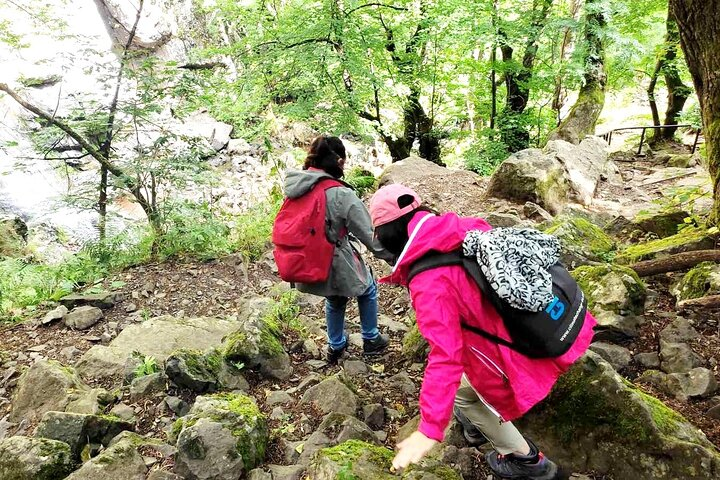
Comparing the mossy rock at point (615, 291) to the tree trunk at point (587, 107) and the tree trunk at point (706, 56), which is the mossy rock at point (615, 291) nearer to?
the tree trunk at point (706, 56)

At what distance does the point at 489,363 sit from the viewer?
7.26 ft

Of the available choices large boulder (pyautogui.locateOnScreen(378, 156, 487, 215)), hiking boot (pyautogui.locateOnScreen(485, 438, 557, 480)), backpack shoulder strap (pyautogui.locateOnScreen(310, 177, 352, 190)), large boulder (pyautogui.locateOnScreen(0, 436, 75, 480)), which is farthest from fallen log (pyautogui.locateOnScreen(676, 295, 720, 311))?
large boulder (pyautogui.locateOnScreen(0, 436, 75, 480))

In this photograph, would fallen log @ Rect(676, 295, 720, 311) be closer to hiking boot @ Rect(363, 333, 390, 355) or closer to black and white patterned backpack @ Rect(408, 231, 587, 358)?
black and white patterned backpack @ Rect(408, 231, 587, 358)

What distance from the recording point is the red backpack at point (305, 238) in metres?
3.68

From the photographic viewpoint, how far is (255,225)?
7949 mm

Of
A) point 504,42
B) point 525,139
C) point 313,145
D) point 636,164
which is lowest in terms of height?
point 636,164

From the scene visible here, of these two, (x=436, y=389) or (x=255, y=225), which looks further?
(x=255, y=225)

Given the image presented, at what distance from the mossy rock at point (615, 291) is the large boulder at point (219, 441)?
289 cm

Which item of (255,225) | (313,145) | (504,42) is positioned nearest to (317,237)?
(313,145)

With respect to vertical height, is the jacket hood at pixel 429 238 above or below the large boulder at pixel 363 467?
above

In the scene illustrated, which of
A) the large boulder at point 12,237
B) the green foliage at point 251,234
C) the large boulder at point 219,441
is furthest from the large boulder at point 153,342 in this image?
the large boulder at point 12,237

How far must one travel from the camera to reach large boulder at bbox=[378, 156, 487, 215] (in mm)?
8742

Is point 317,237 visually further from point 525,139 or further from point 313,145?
point 525,139

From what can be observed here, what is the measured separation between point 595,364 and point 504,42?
33.0ft
